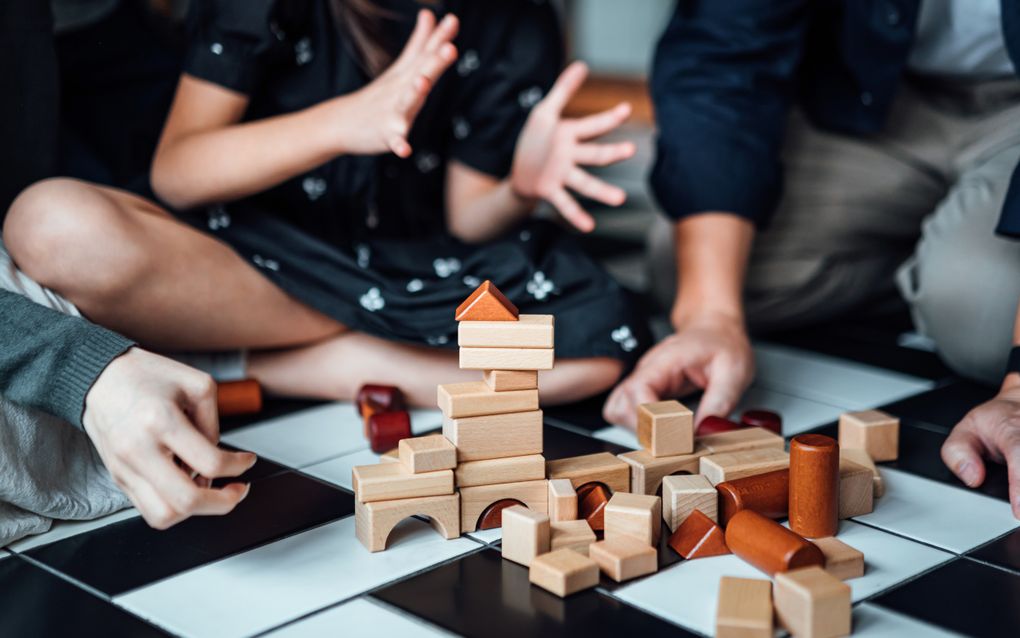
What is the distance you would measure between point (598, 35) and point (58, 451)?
299 cm

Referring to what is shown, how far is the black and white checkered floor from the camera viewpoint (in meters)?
0.91

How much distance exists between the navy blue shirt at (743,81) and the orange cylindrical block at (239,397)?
642 millimetres

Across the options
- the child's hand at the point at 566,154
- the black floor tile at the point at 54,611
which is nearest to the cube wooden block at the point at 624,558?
the black floor tile at the point at 54,611

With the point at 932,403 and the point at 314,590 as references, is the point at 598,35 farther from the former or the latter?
the point at 314,590

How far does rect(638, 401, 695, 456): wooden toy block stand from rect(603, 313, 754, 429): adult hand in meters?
0.21

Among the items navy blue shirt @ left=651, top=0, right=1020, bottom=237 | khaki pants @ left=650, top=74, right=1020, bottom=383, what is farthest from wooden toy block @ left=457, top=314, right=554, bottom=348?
khaki pants @ left=650, top=74, right=1020, bottom=383

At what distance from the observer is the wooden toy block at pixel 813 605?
859 millimetres

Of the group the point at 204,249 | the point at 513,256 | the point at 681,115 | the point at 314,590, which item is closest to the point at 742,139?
the point at 681,115

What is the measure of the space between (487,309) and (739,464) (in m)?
0.31

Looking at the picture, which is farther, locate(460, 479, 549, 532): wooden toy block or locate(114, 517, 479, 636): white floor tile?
locate(460, 479, 549, 532): wooden toy block

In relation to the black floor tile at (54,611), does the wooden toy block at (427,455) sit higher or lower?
higher

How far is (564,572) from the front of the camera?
941 mm

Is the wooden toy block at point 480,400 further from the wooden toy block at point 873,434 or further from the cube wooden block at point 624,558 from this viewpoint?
the wooden toy block at point 873,434

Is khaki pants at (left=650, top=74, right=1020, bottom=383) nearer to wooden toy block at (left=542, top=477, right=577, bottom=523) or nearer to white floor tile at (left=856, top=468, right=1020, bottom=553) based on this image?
white floor tile at (left=856, top=468, right=1020, bottom=553)
